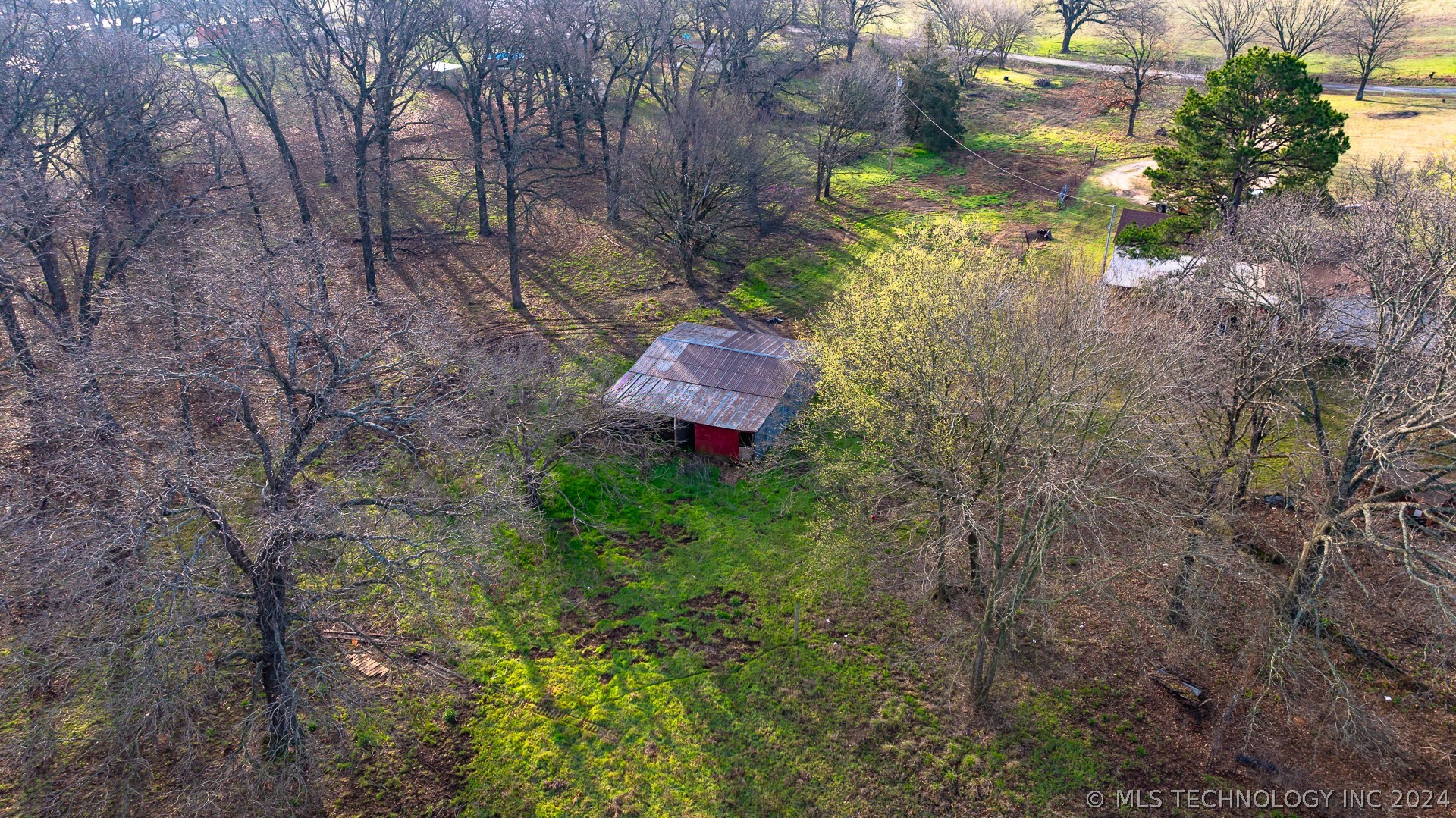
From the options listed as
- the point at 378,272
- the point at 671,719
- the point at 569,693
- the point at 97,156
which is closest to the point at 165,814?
the point at 569,693

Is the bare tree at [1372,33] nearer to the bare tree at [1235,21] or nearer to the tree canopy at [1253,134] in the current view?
the bare tree at [1235,21]

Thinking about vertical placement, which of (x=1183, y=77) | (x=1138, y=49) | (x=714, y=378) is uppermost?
(x=1138, y=49)

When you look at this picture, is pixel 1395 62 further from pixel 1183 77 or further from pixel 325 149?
pixel 325 149

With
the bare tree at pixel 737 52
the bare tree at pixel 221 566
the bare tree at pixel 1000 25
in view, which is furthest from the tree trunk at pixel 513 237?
the bare tree at pixel 1000 25

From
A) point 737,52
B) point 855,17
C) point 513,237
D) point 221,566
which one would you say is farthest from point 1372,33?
point 221,566

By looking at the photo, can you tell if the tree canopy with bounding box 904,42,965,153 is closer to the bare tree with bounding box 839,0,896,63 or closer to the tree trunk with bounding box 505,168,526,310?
the bare tree with bounding box 839,0,896,63

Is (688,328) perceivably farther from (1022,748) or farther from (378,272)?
(1022,748)

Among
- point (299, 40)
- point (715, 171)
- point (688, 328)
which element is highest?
point (299, 40)
